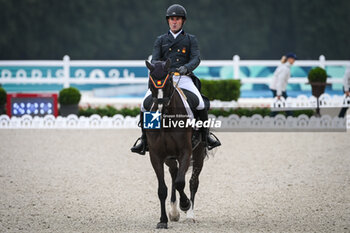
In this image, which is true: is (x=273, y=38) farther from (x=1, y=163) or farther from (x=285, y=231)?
(x=285, y=231)

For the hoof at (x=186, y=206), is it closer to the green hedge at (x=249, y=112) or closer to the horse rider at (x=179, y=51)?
the horse rider at (x=179, y=51)

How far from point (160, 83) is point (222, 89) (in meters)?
11.5

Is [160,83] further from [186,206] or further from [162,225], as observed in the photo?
[186,206]

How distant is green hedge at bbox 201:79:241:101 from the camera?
17.9m

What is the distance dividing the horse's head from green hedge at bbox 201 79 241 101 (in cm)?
1113

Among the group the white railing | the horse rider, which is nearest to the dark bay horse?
the horse rider

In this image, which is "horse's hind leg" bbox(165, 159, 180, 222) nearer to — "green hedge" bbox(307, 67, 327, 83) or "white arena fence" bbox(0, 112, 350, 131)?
"white arena fence" bbox(0, 112, 350, 131)

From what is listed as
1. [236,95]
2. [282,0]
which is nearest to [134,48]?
[282,0]

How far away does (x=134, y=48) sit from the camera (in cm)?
3550

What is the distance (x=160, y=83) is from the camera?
6695mm

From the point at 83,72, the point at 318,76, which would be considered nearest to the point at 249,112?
the point at 318,76

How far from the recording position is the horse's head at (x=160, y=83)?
6680mm

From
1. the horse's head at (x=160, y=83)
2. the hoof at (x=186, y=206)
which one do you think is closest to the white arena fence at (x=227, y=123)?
the hoof at (x=186, y=206)

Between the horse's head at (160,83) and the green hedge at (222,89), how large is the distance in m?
11.1
